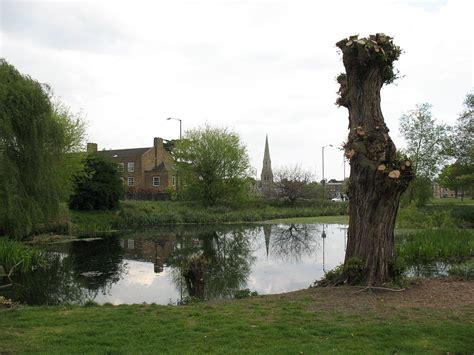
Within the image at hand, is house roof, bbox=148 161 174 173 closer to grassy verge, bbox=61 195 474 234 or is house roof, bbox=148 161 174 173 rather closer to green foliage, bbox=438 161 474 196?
grassy verge, bbox=61 195 474 234

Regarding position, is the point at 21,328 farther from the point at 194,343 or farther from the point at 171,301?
the point at 171,301

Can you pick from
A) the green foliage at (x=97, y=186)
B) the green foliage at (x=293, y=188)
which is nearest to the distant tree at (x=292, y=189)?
the green foliage at (x=293, y=188)

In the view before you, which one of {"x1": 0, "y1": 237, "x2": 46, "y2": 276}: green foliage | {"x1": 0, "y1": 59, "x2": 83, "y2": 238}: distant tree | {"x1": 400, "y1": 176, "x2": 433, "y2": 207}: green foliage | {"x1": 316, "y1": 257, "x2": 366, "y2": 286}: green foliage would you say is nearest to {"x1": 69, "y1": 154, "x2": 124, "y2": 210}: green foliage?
{"x1": 0, "y1": 59, "x2": 83, "y2": 238}: distant tree

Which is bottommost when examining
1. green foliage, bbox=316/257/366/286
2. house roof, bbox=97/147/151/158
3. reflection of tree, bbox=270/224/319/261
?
reflection of tree, bbox=270/224/319/261

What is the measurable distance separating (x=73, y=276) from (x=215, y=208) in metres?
30.8

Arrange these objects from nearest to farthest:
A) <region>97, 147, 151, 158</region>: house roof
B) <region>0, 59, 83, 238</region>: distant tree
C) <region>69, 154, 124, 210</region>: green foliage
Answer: <region>0, 59, 83, 238</region>: distant tree < <region>69, 154, 124, 210</region>: green foliage < <region>97, 147, 151, 158</region>: house roof

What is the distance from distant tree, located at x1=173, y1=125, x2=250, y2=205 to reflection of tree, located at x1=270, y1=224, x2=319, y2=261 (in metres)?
16.4

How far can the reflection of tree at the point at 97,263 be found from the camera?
1381cm

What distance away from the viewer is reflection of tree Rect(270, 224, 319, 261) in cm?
2039

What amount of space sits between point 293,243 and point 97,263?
11320mm

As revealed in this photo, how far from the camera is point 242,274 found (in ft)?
49.2

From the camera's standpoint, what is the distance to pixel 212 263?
17250 mm

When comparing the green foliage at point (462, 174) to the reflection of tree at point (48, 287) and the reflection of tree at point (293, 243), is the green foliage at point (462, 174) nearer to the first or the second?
the reflection of tree at point (293, 243)

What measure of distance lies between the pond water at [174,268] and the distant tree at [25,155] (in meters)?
2.28
